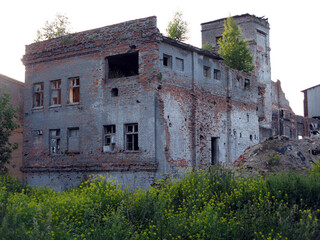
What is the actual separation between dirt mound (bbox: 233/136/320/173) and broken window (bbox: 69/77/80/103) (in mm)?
9859

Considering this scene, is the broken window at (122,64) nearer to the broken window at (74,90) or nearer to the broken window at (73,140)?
the broken window at (74,90)

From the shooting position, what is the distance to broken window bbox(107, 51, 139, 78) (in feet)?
69.6

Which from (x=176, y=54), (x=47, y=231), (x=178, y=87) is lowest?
(x=47, y=231)

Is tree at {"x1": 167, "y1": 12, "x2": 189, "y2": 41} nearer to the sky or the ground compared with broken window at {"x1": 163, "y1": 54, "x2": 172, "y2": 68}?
nearer to the sky

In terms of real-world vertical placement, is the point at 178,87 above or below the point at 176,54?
below

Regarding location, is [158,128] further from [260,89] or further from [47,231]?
[260,89]

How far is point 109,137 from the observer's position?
2053 cm

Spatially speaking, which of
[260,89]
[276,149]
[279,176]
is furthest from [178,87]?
[260,89]

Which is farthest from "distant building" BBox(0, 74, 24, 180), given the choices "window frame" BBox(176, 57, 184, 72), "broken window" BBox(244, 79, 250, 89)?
"broken window" BBox(244, 79, 250, 89)

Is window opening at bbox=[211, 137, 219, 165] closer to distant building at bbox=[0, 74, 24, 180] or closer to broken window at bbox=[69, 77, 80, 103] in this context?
broken window at bbox=[69, 77, 80, 103]

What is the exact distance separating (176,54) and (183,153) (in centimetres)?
511

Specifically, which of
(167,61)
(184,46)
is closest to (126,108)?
(167,61)

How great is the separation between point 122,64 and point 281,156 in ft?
35.2

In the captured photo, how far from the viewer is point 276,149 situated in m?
16.8
